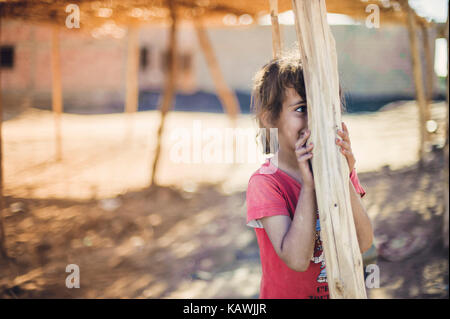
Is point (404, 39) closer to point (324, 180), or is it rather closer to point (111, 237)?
point (111, 237)

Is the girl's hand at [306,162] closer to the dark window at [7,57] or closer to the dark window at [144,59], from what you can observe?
the dark window at [7,57]

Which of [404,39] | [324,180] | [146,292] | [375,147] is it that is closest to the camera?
[324,180]

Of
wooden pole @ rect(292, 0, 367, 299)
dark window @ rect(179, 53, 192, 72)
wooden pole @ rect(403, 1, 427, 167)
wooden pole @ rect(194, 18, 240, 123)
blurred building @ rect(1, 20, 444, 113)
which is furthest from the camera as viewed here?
dark window @ rect(179, 53, 192, 72)

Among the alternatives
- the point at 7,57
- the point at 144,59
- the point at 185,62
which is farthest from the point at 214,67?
the point at 7,57

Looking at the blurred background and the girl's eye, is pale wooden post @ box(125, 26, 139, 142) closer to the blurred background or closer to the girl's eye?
the blurred background

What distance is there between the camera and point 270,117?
1382 mm

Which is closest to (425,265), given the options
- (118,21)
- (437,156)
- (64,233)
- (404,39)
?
(64,233)

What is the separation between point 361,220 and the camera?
1274 millimetres

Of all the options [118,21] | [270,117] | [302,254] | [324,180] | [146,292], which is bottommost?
[146,292]

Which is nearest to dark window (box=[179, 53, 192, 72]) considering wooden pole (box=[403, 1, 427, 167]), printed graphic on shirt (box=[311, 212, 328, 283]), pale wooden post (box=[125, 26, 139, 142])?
pale wooden post (box=[125, 26, 139, 142])

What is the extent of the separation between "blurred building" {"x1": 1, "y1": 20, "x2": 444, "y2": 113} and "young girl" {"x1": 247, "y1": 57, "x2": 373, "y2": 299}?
13547 mm

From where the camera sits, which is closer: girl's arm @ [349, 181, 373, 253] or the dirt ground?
girl's arm @ [349, 181, 373, 253]

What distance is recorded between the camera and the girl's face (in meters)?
1.30
